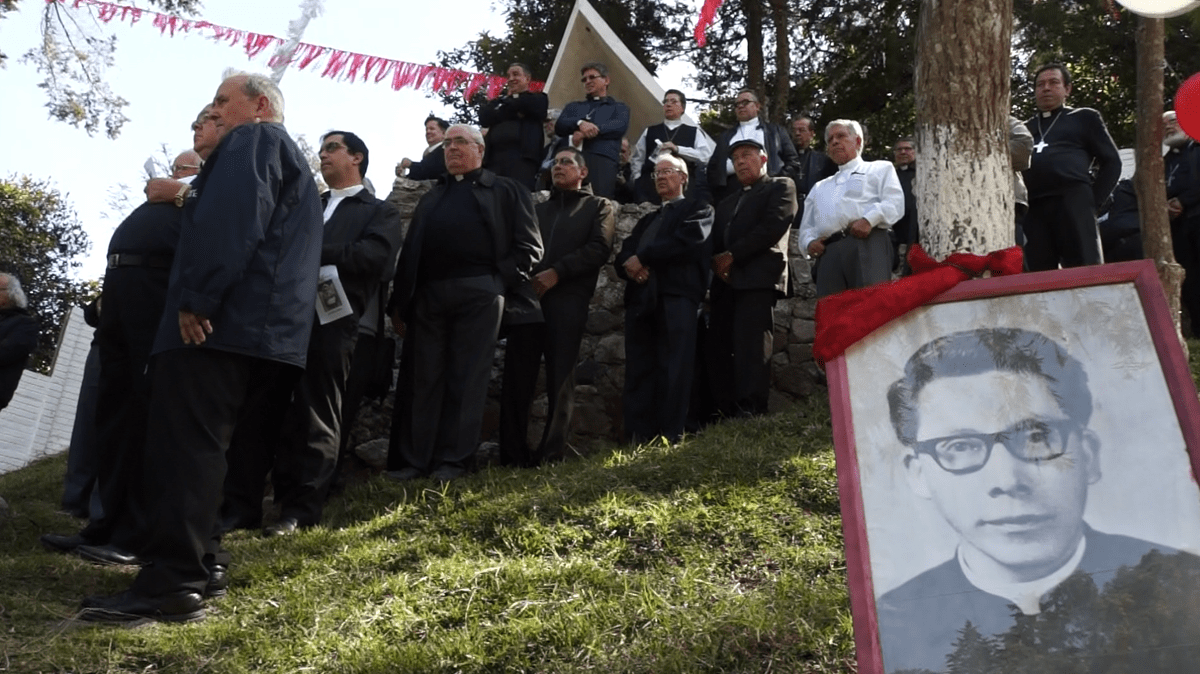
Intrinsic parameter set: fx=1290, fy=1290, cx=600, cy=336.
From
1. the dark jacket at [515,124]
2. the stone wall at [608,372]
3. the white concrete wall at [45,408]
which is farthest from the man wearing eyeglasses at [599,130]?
the white concrete wall at [45,408]

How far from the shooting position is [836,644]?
154 inches

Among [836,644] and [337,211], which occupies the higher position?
[337,211]

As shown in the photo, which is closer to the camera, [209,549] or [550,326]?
[209,549]

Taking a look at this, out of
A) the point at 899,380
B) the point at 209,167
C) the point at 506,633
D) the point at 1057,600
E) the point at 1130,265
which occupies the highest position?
the point at 209,167

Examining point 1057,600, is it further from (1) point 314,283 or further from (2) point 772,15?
(2) point 772,15

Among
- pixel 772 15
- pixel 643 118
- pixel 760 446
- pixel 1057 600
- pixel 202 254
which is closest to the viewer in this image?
pixel 1057 600

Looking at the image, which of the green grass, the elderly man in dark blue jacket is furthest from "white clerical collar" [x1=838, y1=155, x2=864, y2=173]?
the elderly man in dark blue jacket

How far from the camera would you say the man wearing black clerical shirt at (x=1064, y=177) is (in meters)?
7.79

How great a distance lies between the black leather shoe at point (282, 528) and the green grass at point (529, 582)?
3.9 inches

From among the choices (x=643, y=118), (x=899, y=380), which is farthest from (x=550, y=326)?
(x=643, y=118)

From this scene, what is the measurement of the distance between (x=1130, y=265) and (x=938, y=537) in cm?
86

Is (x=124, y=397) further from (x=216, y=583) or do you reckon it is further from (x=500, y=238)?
(x=500, y=238)

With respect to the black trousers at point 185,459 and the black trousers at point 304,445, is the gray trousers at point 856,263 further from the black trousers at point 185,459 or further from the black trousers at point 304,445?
the black trousers at point 185,459

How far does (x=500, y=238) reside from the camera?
6984 millimetres
